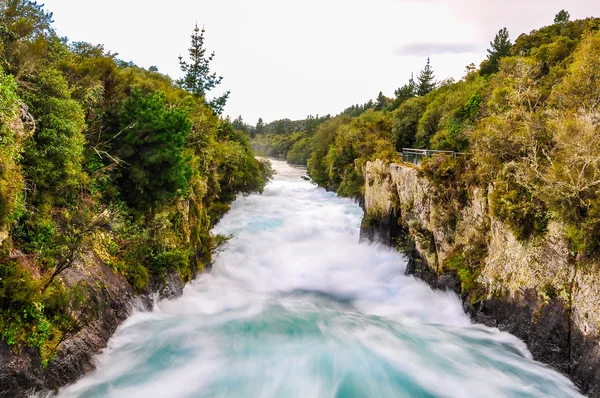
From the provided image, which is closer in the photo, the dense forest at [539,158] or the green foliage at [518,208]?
the dense forest at [539,158]

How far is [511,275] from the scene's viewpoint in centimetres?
977

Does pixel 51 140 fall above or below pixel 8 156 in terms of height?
above

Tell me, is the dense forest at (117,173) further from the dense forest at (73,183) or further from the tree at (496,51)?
the tree at (496,51)

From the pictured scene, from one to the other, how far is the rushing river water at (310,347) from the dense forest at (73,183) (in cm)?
167

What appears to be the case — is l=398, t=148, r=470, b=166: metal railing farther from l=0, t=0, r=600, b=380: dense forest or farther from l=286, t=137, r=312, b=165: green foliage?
l=286, t=137, r=312, b=165: green foliage

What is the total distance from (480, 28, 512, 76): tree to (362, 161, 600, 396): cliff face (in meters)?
27.4

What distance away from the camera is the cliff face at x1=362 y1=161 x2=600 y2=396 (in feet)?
24.8

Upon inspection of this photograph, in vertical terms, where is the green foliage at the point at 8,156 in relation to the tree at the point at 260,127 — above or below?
below

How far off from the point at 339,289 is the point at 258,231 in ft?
30.9

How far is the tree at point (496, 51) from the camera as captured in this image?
35.5 m

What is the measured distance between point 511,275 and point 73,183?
13002 millimetres

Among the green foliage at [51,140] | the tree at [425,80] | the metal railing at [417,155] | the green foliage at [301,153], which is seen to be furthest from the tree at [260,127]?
the green foliage at [51,140]

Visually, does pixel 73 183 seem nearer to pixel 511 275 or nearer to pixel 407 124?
pixel 511 275

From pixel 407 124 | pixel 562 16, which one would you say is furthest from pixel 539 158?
pixel 562 16
